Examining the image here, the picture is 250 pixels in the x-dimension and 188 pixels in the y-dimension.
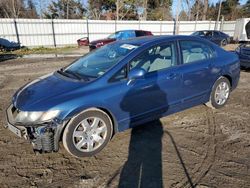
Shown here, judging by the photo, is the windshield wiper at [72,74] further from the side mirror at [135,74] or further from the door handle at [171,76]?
the door handle at [171,76]

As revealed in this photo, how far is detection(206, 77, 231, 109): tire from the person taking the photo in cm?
467

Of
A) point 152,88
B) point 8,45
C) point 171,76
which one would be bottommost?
point 8,45

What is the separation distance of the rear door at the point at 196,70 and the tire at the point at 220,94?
0.18m

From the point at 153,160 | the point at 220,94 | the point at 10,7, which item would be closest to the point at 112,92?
the point at 153,160

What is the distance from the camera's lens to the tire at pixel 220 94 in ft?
15.3

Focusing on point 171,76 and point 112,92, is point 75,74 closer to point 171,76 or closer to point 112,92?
point 112,92

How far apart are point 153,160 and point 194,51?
89.0 inches

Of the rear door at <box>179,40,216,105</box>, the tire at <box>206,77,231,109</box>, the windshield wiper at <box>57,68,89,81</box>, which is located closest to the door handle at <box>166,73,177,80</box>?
the rear door at <box>179,40,216,105</box>

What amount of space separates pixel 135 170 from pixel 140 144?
2.12 feet

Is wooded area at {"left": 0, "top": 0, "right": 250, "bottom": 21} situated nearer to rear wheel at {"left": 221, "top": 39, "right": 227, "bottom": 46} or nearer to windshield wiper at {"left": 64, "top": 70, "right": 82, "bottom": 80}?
rear wheel at {"left": 221, "top": 39, "right": 227, "bottom": 46}

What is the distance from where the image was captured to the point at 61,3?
3878 centimetres

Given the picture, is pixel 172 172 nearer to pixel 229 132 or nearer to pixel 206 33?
pixel 229 132

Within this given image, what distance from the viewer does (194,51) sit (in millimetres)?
4328

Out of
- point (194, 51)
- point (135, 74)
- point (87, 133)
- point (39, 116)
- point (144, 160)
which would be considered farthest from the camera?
point (194, 51)
